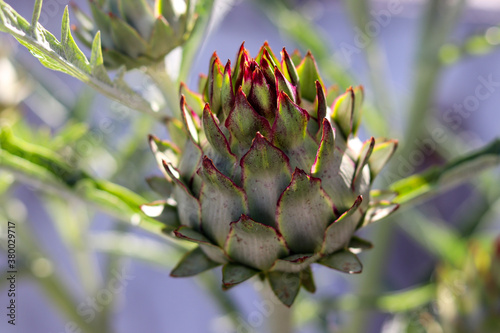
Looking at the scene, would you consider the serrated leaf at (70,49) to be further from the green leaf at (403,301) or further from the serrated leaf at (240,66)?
the green leaf at (403,301)

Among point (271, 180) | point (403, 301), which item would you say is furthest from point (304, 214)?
point (403, 301)

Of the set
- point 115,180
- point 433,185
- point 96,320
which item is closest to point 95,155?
point 115,180

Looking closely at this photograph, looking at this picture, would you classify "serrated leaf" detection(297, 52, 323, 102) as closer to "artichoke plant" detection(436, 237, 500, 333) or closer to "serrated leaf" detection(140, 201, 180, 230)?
"serrated leaf" detection(140, 201, 180, 230)

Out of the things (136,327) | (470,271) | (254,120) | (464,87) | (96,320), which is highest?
(254,120)

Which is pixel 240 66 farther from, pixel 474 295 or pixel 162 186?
pixel 474 295

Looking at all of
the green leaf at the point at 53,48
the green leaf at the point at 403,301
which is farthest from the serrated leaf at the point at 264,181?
the green leaf at the point at 403,301

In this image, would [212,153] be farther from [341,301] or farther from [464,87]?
[464,87]

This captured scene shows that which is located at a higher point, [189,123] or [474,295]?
[189,123]
